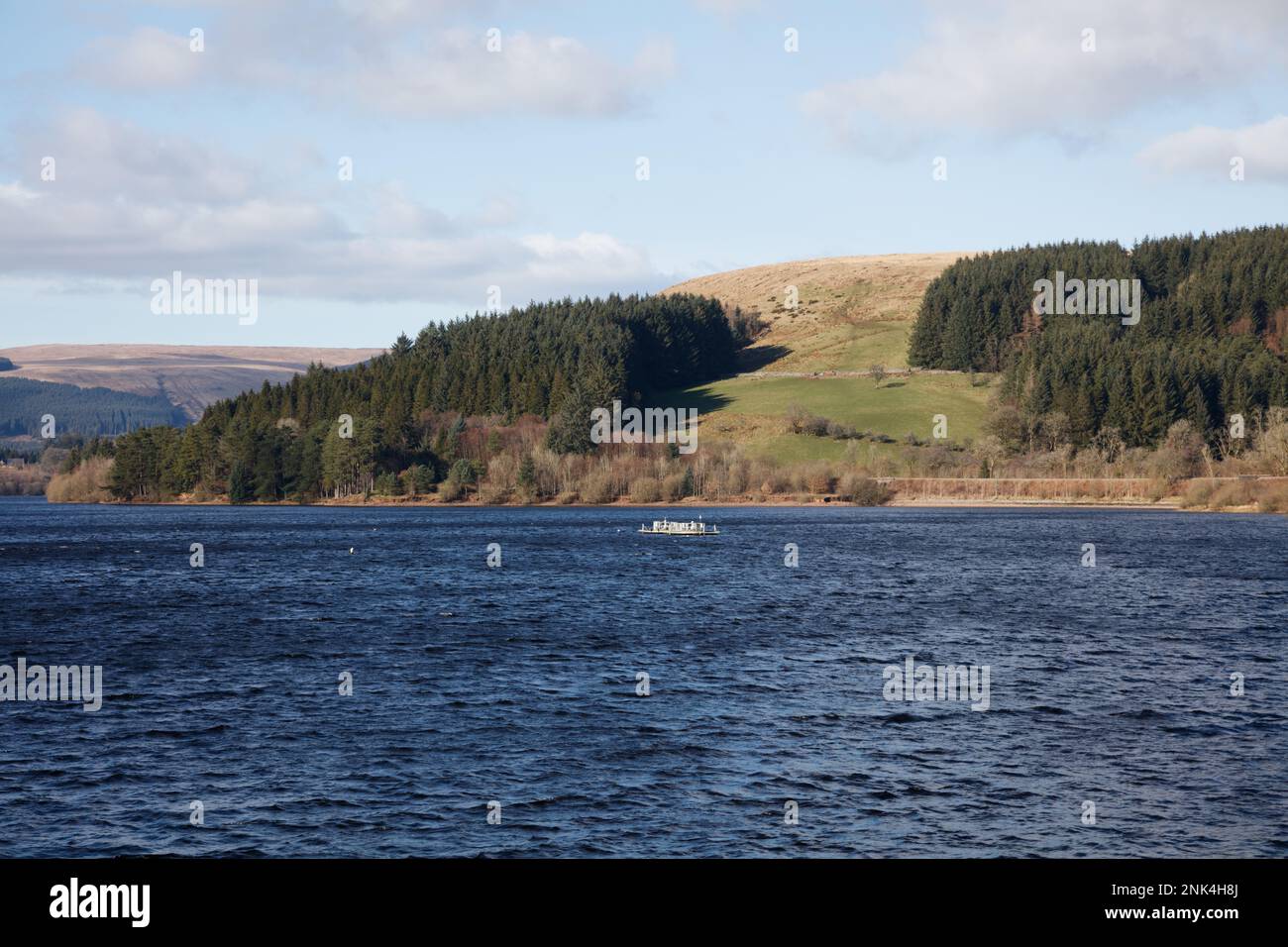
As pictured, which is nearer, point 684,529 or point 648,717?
point 648,717

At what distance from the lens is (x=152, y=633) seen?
64.1 metres

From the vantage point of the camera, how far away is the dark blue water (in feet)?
93.9

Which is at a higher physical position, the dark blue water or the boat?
the boat

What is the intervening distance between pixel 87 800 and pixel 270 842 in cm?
685

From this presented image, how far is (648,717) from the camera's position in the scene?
41.1 meters

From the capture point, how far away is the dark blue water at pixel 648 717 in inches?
1127

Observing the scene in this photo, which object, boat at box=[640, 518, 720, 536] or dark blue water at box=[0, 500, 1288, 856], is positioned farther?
boat at box=[640, 518, 720, 536]

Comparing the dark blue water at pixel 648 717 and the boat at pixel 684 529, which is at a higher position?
the boat at pixel 684 529

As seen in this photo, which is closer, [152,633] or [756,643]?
[756,643]

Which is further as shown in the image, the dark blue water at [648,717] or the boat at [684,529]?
the boat at [684,529]

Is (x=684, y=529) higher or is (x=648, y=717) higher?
(x=684, y=529)
